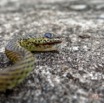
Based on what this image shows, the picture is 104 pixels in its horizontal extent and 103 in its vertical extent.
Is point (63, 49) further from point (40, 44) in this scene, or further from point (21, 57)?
point (21, 57)

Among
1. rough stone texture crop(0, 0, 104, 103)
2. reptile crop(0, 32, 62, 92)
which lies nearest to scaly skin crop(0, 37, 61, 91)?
reptile crop(0, 32, 62, 92)

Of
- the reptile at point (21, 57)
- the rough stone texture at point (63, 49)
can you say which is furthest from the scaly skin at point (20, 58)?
the rough stone texture at point (63, 49)

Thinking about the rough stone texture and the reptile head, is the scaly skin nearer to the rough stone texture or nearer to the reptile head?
the reptile head

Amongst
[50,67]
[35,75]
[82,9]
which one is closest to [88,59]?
[50,67]

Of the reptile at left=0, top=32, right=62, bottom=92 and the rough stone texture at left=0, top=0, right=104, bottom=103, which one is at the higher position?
the reptile at left=0, top=32, right=62, bottom=92

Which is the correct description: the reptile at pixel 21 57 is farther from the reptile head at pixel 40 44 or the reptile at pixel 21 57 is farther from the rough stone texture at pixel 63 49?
the rough stone texture at pixel 63 49

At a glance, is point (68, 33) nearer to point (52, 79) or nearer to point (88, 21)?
point (88, 21)

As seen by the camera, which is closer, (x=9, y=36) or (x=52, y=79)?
(x=52, y=79)
